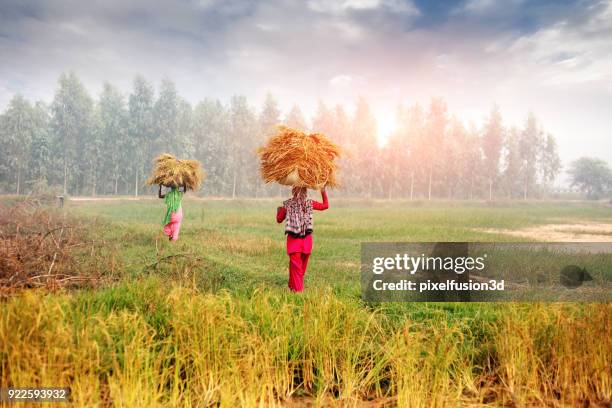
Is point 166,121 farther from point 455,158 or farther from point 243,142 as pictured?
point 455,158

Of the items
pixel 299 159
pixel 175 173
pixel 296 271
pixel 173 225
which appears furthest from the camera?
pixel 173 225

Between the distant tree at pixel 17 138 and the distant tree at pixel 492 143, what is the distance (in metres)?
53.7

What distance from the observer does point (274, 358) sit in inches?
173

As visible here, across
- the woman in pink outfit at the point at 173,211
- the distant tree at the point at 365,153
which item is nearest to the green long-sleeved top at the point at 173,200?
the woman in pink outfit at the point at 173,211

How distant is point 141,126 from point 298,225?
138ft

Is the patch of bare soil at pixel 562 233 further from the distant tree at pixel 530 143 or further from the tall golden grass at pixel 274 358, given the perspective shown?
the distant tree at pixel 530 143


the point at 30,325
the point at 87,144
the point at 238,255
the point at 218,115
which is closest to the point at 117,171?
the point at 87,144

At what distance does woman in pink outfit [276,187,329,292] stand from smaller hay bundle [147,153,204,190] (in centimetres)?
612

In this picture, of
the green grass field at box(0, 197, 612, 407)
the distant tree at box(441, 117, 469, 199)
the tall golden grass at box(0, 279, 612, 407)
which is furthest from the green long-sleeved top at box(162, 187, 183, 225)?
the distant tree at box(441, 117, 469, 199)

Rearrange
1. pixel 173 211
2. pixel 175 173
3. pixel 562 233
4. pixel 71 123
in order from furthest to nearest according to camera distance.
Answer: pixel 71 123 → pixel 562 233 → pixel 173 211 → pixel 175 173

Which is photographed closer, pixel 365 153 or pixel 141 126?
pixel 141 126

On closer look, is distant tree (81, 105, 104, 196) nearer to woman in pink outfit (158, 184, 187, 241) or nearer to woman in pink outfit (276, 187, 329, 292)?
woman in pink outfit (158, 184, 187, 241)

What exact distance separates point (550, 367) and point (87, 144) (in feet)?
158

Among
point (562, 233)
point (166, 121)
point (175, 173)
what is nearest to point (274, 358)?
point (175, 173)
